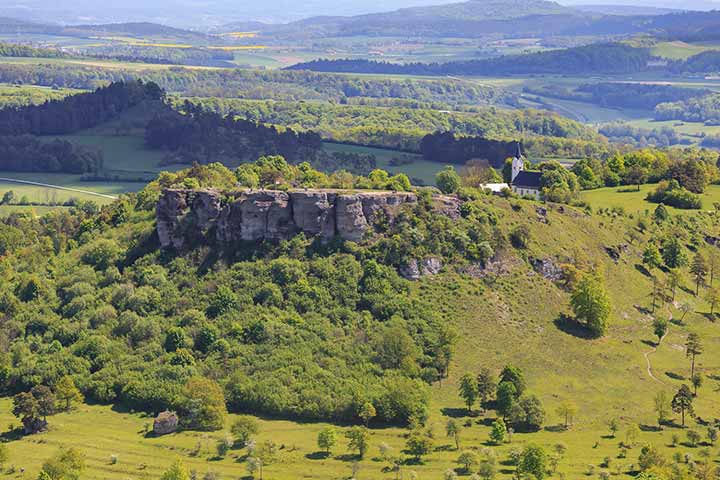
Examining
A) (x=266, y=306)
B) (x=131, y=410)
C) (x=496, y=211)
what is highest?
(x=496, y=211)

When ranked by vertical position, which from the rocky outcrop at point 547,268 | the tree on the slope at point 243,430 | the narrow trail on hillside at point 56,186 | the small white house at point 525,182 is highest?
the small white house at point 525,182

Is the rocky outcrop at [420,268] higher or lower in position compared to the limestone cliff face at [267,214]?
lower

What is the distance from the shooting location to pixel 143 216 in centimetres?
10112

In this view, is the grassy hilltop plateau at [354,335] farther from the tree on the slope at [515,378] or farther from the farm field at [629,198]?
the farm field at [629,198]

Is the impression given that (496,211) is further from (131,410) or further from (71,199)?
(71,199)

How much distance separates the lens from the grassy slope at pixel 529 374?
67188 mm

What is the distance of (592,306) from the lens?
88375 mm

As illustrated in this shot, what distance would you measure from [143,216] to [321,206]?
2241 cm

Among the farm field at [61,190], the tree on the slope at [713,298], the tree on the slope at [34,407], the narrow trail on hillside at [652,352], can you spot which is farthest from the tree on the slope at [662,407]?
the farm field at [61,190]

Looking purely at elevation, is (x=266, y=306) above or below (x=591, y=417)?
above

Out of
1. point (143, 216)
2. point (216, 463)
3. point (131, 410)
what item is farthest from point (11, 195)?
point (216, 463)

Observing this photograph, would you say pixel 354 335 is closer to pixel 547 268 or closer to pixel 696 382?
pixel 547 268

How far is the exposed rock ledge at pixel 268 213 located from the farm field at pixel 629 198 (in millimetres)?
38584

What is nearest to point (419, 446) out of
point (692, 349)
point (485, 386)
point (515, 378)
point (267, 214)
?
point (485, 386)
